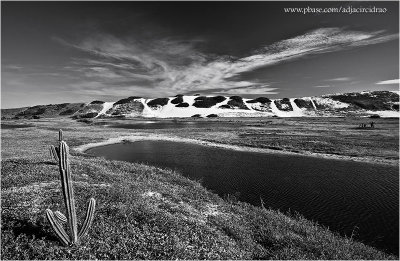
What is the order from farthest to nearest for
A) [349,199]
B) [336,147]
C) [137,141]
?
[137,141] < [336,147] < [349,199]

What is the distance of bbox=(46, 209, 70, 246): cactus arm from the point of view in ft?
29.5

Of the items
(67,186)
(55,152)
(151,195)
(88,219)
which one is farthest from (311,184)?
(55,152)

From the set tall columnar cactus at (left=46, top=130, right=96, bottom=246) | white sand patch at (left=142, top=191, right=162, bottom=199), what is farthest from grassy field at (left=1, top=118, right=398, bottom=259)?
tall columnar cactus at (left=46, top=130, right=96, bottom=246)

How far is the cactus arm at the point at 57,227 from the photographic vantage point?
8.99 m

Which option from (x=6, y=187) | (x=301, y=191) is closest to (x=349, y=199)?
(x=301, y=191)

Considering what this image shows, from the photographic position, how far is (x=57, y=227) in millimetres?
9125

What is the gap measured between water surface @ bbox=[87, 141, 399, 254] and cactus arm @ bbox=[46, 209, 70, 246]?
46.2ft

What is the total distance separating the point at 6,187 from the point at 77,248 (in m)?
9.72

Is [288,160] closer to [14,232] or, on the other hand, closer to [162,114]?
[14,232]

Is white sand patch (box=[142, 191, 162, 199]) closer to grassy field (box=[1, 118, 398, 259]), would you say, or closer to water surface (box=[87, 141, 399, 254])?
grassy field (box=[1, 118, 398, 259])

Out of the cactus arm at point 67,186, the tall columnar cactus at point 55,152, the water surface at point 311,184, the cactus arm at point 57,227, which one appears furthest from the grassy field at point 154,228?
the tall columnar cactus at point 55,152

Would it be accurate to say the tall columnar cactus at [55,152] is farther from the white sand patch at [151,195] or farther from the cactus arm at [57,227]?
the white sand patch at [151,195]

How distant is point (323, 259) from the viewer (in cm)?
1085

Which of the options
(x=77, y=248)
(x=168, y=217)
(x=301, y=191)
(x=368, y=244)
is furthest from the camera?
(x=301, y=191)
